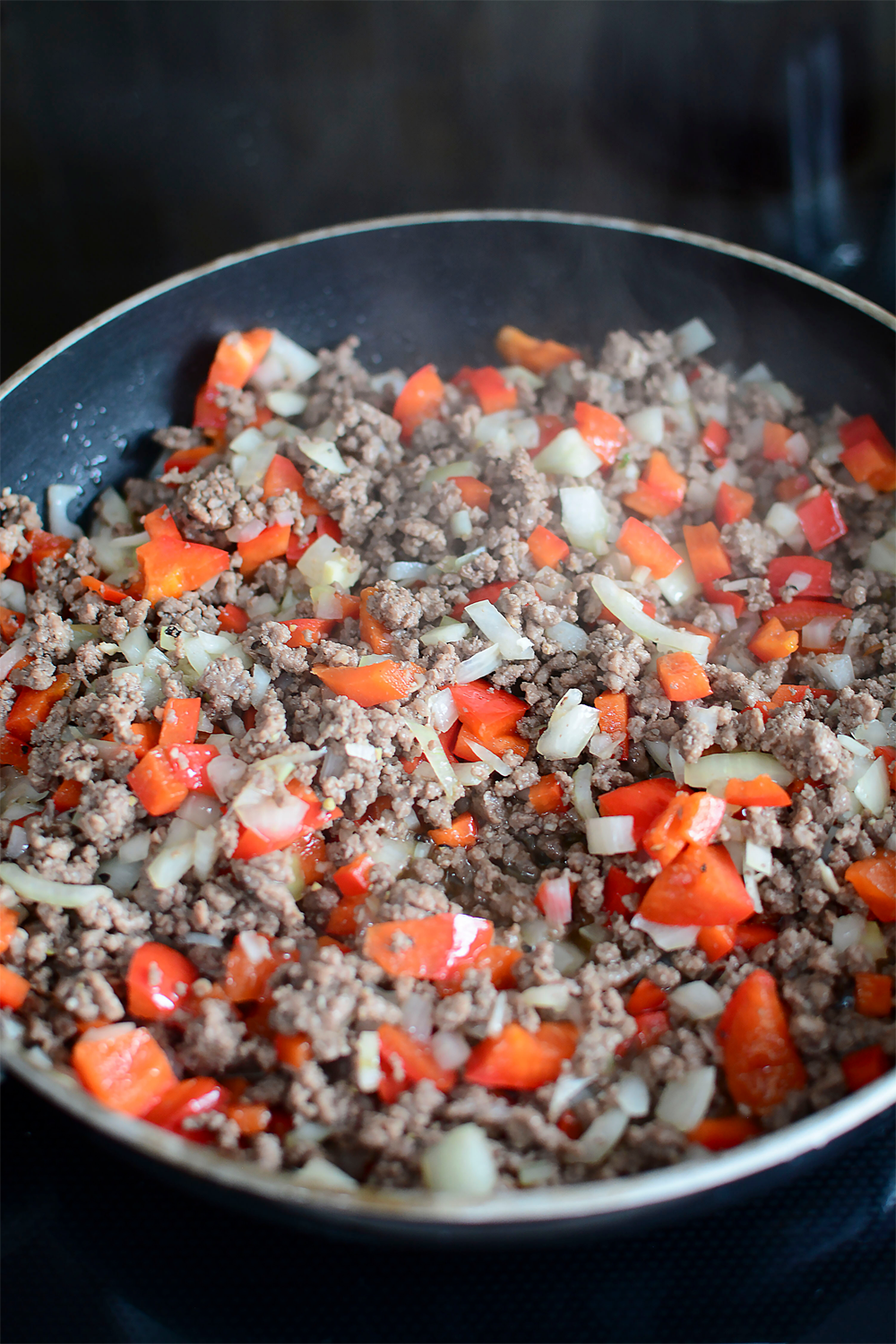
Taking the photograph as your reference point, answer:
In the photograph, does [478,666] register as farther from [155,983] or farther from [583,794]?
[155,983]

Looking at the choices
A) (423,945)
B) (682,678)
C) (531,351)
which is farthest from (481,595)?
(531,351)

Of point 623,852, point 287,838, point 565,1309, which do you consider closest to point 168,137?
point 287,838

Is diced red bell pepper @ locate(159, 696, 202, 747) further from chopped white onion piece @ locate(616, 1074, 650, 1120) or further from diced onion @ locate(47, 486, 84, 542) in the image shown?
chopped white onion piece @ locate(616, 1074, 650, 1120)

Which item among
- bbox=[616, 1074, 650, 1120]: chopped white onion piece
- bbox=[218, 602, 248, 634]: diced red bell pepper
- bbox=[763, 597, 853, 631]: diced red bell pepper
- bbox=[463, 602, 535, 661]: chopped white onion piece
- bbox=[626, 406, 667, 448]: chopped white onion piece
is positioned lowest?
bbox=[616, 1074, 650, 1120]: chopped white onion piece

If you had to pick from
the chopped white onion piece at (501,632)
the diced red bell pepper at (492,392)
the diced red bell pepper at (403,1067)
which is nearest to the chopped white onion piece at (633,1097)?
the diced red bell pepper at (403,1067)

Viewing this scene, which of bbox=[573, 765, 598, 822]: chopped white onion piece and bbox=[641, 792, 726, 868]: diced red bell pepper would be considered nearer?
bbox=[641, 792, 726, 868]: diced red bell pepper

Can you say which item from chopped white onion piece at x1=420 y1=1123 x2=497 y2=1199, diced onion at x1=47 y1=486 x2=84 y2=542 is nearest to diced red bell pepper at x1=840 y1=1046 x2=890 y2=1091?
chopped white onion piece at x1=420 y1=1123 x2=497 y2=1199
